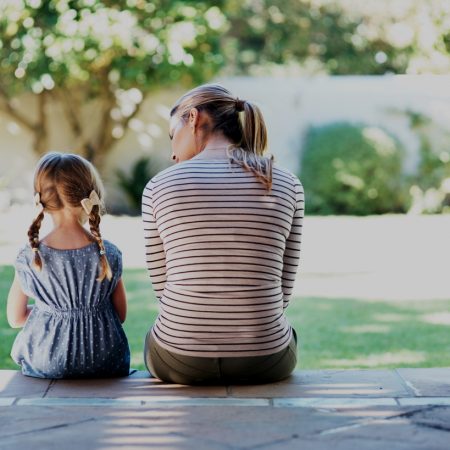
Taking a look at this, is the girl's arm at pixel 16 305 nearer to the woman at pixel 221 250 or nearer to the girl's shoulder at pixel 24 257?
the girl's shoulder at pixel 24 257

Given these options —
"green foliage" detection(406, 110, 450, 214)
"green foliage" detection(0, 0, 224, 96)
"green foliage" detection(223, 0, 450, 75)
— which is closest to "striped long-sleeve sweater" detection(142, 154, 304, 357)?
"green foliage" detection(0, 0, 224, 96)

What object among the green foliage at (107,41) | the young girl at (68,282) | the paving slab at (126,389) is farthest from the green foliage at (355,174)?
the paving slab at (126,389)

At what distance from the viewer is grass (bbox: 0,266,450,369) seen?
210 inches

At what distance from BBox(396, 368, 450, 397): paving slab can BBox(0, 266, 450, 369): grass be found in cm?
145

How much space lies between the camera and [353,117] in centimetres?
1468

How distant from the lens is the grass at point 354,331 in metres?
5.34

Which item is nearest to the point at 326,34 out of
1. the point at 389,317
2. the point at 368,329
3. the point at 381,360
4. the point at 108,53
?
the point at 108,53

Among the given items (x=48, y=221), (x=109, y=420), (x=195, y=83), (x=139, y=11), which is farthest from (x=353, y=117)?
(x=109, y=420)

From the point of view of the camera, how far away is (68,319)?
143 inches

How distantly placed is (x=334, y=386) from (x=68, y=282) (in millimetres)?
1062

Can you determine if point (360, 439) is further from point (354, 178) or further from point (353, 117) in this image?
point (353, 117)

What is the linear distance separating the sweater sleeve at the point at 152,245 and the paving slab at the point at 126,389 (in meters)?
0.34

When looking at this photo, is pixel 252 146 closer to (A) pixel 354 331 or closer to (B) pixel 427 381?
(B) pixel 427 381

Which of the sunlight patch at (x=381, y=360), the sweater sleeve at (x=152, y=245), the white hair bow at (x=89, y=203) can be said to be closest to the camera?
the sweater sleeve at (x=152, y=245)
